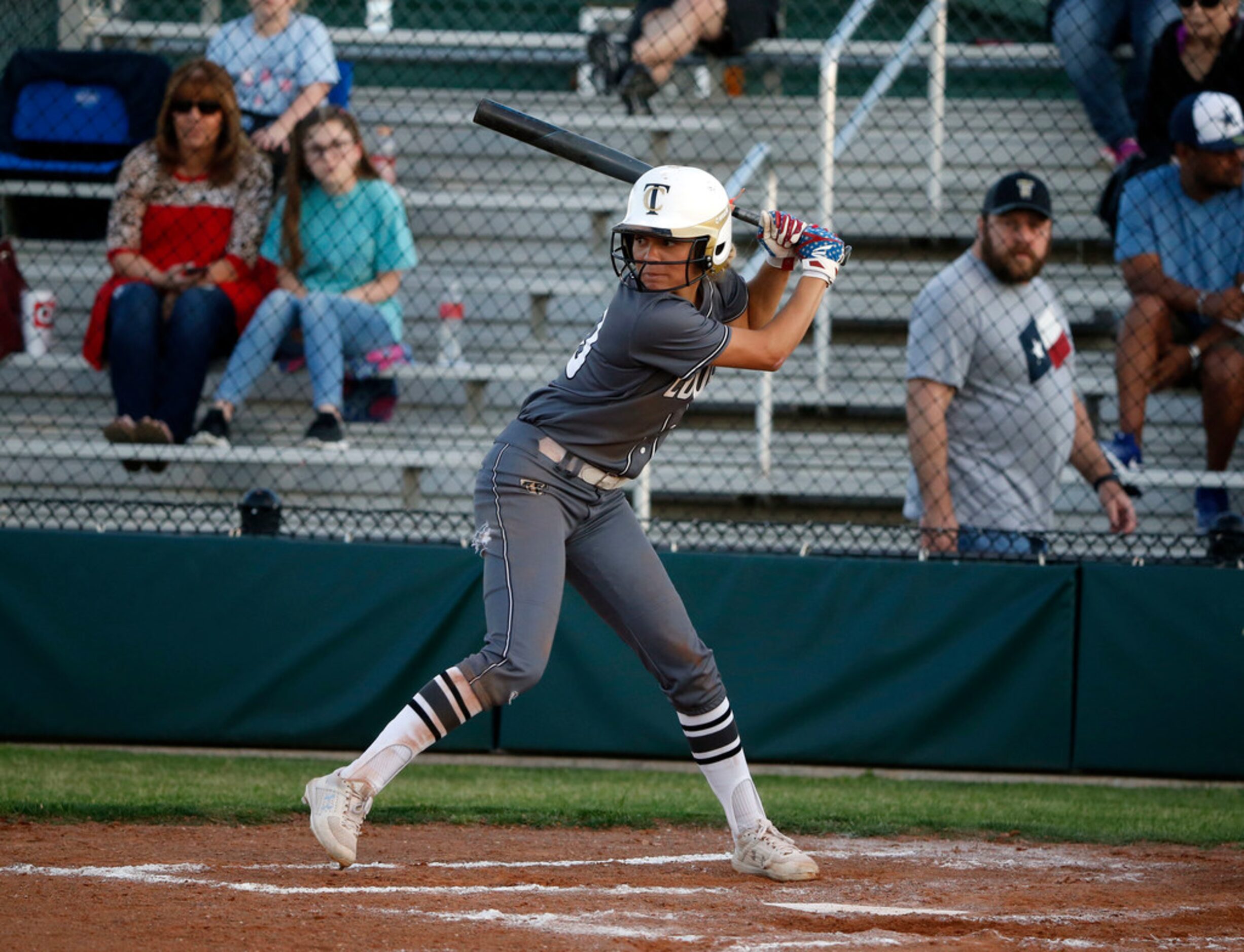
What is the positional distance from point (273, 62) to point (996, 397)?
4106 millimetres

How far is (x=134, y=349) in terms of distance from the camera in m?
6.94

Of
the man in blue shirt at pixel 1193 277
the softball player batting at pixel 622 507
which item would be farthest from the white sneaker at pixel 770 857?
the man in blue shirt at pixel 1193 277

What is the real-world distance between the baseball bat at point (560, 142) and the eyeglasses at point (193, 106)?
2.86 metres

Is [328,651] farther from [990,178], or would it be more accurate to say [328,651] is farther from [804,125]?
[990,178]

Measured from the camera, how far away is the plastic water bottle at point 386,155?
7984mm

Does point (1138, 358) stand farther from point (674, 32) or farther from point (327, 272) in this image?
point (327, 272)

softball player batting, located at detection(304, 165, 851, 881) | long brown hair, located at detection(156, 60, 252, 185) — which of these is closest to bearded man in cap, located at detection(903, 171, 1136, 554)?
softball player batting, located at detection(304, 165, 851, 881)

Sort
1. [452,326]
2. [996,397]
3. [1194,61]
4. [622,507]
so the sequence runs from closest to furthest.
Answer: [622,507] < [996,397] < [1194,61] < [452,326]

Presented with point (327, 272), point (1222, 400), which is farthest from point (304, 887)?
point (1222, 400)

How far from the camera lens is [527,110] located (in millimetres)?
8781

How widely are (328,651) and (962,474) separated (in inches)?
104

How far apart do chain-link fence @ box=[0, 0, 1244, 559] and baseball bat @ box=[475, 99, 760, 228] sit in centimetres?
187

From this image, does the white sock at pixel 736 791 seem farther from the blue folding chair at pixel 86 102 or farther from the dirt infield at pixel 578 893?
the blue folding chair at pixel 86 102

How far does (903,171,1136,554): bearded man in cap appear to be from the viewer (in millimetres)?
6082
